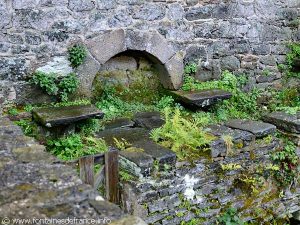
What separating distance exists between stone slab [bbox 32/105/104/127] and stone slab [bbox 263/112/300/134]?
2.47 m

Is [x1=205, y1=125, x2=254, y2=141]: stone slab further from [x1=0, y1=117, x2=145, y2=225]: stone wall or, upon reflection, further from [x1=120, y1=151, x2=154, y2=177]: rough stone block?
[x1=0, y1=117, x2=145, y2=225]: stone wall

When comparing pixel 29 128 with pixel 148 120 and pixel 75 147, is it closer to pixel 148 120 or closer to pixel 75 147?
pixel 75 147

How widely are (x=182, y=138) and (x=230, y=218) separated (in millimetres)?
1140

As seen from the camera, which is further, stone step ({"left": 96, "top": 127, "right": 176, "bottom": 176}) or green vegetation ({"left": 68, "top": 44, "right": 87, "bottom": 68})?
green vegetation ({"left": 68, "top": 44, "right": 87, "bottom": 68})

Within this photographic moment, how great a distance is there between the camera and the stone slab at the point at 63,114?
4.49 meters

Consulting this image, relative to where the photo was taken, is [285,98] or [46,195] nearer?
[46,195]

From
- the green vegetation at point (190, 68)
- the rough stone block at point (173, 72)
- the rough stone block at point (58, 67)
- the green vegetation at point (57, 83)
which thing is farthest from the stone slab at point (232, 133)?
the rough stone block at point (58, 67)

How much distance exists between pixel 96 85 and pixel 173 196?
2.10m

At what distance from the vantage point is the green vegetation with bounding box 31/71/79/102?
197 inches

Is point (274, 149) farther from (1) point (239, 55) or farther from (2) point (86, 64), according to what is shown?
(2) point (86, 64)

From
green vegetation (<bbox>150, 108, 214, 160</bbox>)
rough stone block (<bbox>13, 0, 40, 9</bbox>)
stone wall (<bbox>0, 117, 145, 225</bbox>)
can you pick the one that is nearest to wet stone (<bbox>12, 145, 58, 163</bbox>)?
stone wall (<bbox>0, 117, 145, 225</bbox>)

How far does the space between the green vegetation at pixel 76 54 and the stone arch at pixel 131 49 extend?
8cm

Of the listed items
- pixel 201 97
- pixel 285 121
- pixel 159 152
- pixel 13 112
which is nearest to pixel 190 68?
pixel 201 97

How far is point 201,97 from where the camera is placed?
5.69 m
